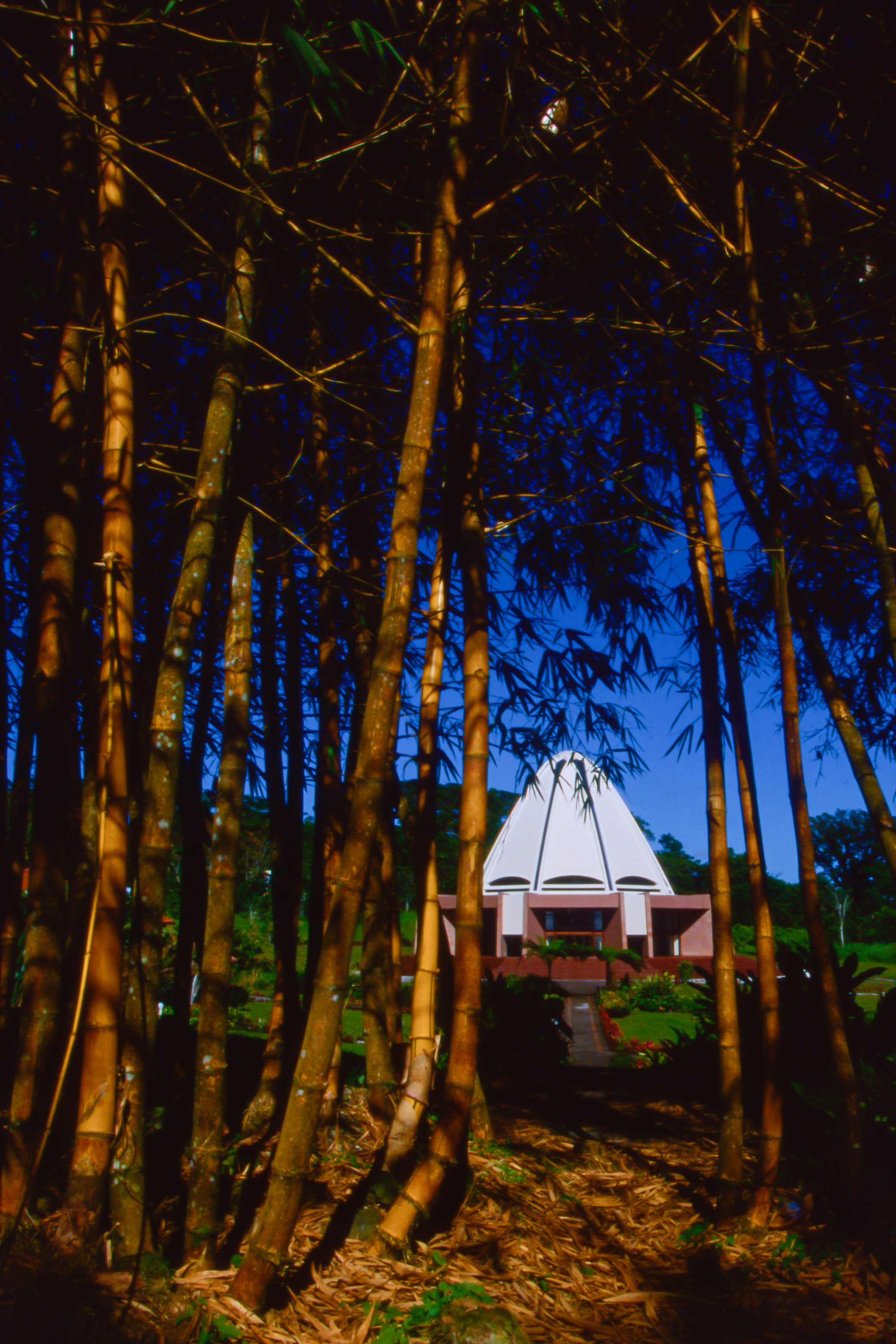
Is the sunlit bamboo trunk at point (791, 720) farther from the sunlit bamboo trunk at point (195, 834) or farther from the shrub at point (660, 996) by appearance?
the shrub at point (660, 996)

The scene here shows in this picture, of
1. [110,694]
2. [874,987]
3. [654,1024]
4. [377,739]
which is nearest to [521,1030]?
[377,739]

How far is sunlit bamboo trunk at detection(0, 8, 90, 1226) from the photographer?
2.00 metres

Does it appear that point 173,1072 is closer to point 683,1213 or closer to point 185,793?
point 185,793

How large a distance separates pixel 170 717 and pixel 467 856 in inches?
36.2

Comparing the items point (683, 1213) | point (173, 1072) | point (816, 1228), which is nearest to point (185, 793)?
point (173, 1072)

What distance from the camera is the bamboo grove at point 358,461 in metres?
1.96

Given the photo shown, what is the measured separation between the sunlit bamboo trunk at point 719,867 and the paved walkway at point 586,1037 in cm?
305

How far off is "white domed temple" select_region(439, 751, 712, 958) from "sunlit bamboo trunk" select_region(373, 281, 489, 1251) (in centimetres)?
1378

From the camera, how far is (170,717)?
6.53 feet

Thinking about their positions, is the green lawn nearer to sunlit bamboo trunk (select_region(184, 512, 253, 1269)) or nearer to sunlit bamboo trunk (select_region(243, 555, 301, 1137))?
sunlit bamboo trunk (select_region(243, 555, 301, 1137))

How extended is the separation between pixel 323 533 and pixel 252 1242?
7.81 feet

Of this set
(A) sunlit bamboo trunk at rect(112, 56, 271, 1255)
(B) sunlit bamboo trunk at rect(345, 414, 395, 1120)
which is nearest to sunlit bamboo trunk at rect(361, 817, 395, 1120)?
(B) sunlit bamboo trunk at rect(345, 414, 395, 1120)

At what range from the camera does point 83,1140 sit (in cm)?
175

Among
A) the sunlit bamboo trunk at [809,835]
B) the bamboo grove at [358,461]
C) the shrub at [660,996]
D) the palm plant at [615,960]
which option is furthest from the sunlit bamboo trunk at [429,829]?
the palm plant at [615,960]
